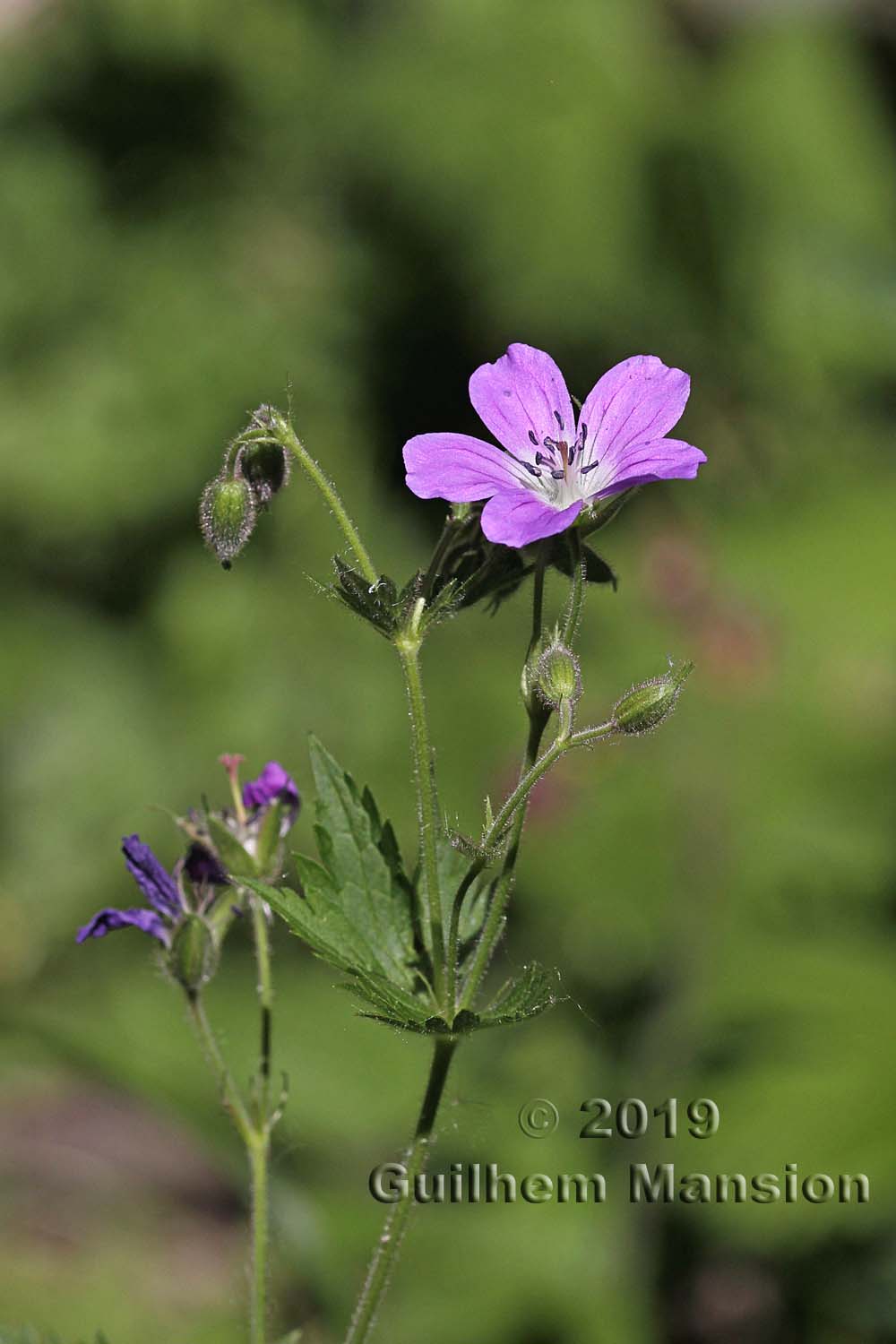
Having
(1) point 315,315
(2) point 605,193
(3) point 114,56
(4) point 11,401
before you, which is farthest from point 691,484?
(3) point 114,56

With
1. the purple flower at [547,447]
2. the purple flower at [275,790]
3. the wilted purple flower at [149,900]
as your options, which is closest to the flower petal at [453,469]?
the purple flower at [547,447]

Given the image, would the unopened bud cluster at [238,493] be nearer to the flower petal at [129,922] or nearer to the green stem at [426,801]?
the green stem at [426,801]

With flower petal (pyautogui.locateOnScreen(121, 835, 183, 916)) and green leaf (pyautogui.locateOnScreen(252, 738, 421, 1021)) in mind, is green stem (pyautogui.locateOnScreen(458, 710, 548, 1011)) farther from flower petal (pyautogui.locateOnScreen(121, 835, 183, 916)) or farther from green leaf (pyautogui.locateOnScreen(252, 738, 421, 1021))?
flower petal (pyautogui.locateOnScreen(121, 835, 183, 916))

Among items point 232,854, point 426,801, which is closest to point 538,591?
point 426,801

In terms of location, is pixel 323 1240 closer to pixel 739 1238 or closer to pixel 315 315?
pixel 739 1238

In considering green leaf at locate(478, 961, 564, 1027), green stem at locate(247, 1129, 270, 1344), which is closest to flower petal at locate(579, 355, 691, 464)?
green leaf at locate(478, 961, 564, 1027)

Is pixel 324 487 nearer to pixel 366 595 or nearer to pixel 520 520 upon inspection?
pixel 366 595
